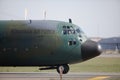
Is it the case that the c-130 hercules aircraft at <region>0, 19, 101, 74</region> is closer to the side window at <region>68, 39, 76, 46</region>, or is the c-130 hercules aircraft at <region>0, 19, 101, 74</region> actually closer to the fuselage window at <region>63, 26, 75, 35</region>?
the side window at <region>68, 39, 76, 46</region>

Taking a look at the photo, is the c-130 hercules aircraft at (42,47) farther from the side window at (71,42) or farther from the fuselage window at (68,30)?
the fuselage window at (68,30)

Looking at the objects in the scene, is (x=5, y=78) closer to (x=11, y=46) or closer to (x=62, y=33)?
(x=11, y=46)

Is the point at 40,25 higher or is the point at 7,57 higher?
the point at 40,25

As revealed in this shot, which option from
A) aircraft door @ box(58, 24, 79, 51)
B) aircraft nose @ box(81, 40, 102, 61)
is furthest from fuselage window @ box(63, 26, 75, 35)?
aircraft nose @ box(81, 40, 102, 61)

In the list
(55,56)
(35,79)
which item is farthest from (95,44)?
(35,79)

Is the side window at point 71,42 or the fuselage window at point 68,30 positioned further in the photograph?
the fuselage window at point 68,30

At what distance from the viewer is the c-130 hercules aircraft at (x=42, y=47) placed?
95.0 ft

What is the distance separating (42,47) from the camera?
95.0 feet

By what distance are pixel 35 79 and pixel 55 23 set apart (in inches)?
239

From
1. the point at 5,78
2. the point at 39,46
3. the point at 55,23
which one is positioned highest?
the point at 55,23

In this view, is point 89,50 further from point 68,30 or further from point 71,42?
point 68,30

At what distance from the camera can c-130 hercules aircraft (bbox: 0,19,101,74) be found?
29.0 meters

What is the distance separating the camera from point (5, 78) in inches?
1049

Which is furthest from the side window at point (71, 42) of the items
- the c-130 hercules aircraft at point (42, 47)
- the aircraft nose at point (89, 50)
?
the aircraft nose at point (89, 50)
